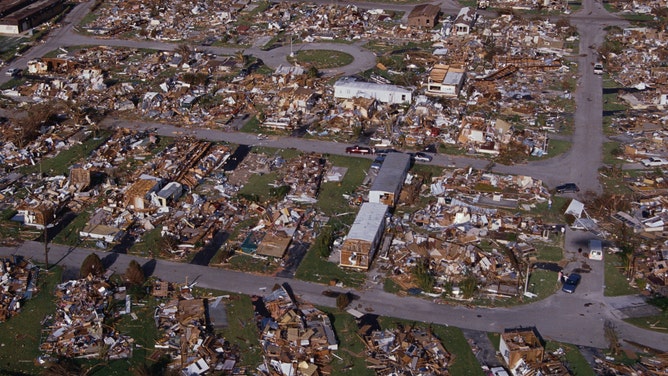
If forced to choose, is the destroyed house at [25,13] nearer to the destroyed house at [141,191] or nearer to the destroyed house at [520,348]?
the destroyed house at [141,191]

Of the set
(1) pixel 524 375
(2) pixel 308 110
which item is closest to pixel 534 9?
(2) pixel 308 110

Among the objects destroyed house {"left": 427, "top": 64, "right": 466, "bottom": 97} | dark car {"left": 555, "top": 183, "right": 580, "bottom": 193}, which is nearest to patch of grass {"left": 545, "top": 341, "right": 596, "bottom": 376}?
dark car {"left": 555, "top": 183, "right": 580, "bottom": 193}

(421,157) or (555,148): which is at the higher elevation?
(421,157)

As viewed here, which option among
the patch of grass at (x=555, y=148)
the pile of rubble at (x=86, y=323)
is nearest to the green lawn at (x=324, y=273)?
the pile of rubble at (x=86, y=323)

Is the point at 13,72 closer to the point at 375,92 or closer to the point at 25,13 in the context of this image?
the point at 25,13

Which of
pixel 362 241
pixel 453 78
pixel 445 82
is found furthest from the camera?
pixel 453 78

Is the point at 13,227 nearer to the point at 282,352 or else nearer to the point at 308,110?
the point at 282,352

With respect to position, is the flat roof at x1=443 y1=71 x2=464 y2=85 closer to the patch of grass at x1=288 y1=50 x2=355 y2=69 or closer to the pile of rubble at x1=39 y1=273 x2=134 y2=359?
the patch of grass at x1=288 y1=50 x2=355 y2=69

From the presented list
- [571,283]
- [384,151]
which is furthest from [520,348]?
[384,151]
